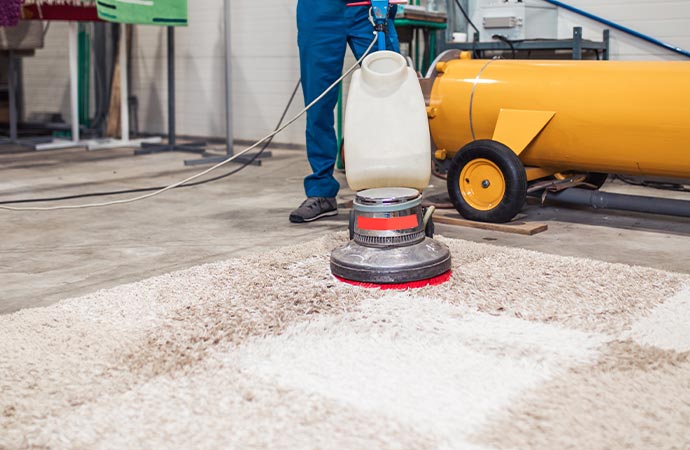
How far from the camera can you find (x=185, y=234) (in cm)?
285

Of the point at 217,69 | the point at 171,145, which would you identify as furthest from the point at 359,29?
the point at 217,69

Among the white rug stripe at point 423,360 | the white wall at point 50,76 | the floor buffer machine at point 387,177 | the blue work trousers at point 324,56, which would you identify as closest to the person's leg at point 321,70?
the blue work trousers at point 324,56

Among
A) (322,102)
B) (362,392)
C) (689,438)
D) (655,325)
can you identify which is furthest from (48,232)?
(689,438)

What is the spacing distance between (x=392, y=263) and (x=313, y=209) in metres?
1.03

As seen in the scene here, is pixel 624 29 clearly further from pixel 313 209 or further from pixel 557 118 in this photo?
pixel 313 209

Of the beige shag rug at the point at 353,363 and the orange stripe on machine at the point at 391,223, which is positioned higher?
the orange stripe on machine at the point at 391,223

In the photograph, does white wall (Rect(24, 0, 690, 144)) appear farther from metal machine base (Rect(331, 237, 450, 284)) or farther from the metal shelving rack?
metal machine base (Rect(331, 237, 450, 284))

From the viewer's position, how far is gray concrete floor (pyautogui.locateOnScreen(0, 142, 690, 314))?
2.35 m

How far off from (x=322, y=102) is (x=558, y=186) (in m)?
0.95

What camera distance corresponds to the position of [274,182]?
13.4 ft

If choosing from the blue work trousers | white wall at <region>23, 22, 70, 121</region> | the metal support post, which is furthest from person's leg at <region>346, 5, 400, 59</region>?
white wall at <region>23, 22, 70, 121</region>

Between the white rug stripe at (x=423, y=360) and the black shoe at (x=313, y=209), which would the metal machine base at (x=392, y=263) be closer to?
the white rug stripe at (x=423, y=360)

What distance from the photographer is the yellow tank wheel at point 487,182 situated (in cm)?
287

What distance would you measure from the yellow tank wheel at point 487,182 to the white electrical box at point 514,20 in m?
1.23
